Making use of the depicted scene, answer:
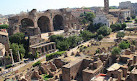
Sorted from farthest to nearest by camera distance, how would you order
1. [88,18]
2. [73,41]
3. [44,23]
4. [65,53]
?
[88,18] → [44,23] → [73,41] → [65,53]

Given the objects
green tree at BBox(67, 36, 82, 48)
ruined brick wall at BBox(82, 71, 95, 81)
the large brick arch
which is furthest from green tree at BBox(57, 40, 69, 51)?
ruined brick wall at BBox(82, 71, 95, 81)

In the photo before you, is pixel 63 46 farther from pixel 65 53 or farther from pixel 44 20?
pixel 44 20

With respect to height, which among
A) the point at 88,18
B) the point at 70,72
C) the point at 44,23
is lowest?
the point at 70,72

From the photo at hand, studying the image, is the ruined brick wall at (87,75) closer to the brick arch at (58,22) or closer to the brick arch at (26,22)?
the brick arch at (26,22)

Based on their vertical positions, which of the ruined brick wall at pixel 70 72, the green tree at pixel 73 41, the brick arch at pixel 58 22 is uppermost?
the brick arch at pixel 58 22

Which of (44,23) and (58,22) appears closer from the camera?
(44,23)

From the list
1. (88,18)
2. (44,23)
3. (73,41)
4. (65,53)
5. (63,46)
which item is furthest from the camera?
(88,18)

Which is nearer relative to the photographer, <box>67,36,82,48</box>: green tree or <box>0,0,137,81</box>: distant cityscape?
<box>0,0,137,81</box>: distant cityscape

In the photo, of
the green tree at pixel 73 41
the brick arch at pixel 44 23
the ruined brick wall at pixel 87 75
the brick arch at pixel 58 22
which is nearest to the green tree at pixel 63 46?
the green tree at pixel 73 41

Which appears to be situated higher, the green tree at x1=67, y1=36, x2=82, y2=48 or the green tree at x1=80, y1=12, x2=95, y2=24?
the green tree at x1=80, y1=12, x2=95, y2=24

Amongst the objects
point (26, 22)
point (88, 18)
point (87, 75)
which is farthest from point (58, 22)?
point (87, 75)

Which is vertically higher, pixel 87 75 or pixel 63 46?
pixel 63 46

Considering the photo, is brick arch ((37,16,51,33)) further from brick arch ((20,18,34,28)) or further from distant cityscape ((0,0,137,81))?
brick arch ((20,18,34,28))

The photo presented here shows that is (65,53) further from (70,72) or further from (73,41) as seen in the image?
(73,41)
